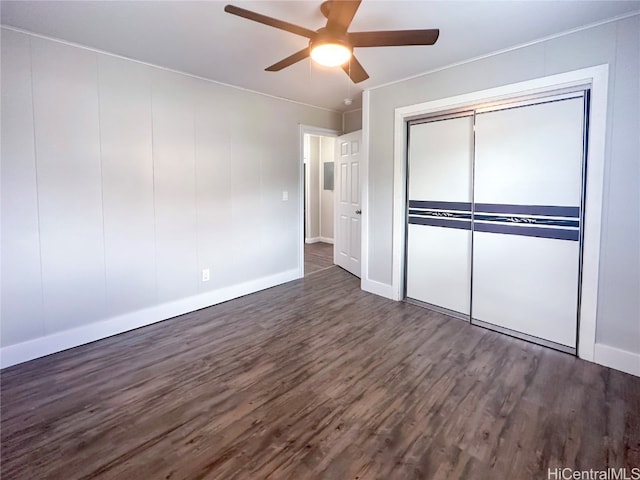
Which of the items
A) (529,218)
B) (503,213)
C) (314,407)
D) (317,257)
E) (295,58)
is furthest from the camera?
(317,257)

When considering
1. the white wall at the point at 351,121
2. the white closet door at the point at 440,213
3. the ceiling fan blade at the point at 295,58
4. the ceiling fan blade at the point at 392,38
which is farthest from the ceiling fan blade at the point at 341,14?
the white wall at the point at 351,121

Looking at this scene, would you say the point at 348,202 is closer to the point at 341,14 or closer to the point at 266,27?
the point at 266,27

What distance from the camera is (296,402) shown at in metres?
2.17

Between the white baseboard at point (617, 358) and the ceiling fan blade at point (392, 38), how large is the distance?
250cm

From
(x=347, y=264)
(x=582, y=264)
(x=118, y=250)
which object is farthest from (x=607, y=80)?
(x=118, y=250)

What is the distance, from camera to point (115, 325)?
10.3ft

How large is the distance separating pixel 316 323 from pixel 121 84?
Result: 9.12 ft

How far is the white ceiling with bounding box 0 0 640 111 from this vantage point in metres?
2.19

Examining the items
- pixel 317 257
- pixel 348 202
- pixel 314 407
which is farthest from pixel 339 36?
pixel 317 257

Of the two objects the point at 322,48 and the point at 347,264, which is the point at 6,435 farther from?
the point at 347,264

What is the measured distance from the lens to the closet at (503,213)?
271cm

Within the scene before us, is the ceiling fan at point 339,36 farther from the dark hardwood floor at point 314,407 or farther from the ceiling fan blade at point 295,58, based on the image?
the dark hardwood floor at point 314,407

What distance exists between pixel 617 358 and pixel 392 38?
2.70m

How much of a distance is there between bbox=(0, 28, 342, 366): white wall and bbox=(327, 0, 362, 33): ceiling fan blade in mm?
2172
